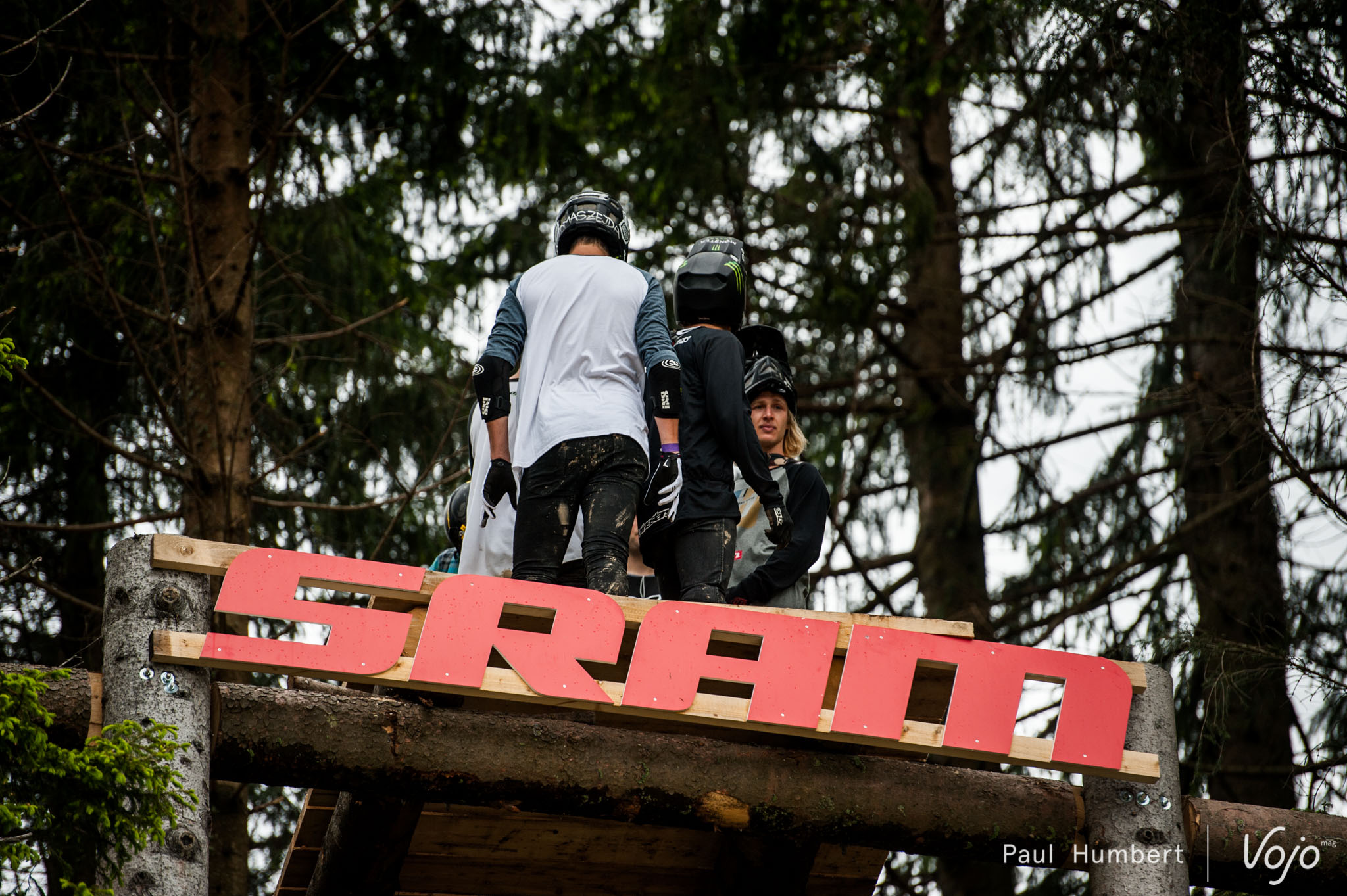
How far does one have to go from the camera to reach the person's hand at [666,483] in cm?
548

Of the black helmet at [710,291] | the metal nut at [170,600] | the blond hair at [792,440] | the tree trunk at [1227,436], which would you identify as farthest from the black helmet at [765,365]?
the metal nut at [170,600]

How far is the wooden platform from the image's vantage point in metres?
5.85

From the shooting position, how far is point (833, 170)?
1241 cm

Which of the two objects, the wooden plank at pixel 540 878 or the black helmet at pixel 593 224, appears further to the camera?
the wooden plank at pixel 540 878

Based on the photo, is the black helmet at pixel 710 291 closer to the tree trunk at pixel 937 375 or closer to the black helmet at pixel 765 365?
the black helmet at pixel 765 365

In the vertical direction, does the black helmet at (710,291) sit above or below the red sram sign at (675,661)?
above

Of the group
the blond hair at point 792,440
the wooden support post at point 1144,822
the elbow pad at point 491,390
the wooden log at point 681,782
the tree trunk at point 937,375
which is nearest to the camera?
the wooden log at point 681,782

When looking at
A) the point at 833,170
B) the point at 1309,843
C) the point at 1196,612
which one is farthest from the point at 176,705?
the point at 833,170

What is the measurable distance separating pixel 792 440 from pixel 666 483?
1.30 metres

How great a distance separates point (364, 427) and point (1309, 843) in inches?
262

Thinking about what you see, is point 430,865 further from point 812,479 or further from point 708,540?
point 812,479

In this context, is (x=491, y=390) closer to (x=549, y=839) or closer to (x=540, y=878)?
(x=549, y=839)

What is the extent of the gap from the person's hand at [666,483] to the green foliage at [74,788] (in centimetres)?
209

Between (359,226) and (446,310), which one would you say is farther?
(446,310)
